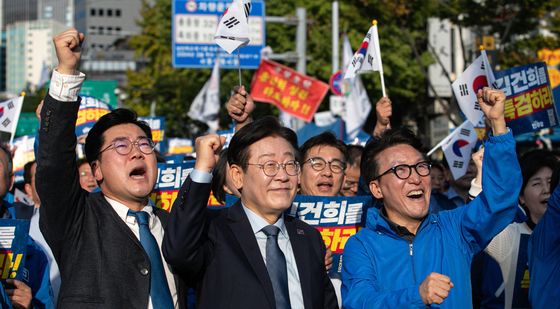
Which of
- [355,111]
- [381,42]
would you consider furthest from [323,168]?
[381,42]

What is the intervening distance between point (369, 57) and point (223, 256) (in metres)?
3.53

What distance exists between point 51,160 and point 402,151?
1740 millimetres

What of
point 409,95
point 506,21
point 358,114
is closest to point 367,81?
point 409,95

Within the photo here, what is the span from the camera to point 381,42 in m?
30.3

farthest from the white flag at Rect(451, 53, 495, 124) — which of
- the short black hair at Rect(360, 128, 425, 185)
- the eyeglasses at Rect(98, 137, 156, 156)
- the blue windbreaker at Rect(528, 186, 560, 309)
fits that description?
the eyeglasses at Rect(98, 137, 156, 156)

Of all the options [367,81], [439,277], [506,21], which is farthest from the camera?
[367,81]

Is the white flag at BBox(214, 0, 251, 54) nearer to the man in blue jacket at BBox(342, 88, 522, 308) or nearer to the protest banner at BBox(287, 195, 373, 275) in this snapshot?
Result: the protest banner at BBox(287, 195, 373, 275)

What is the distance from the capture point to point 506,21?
20.0 m

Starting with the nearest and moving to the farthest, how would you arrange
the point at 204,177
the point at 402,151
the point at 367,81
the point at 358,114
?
the point at 204,177 < the point at 402,151 < the point at 358,114 < the point at 367,81

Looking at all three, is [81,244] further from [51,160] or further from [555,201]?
[555,201]

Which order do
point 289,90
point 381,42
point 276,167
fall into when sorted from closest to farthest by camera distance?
point 276,167 → point 289,90 → point 381,42

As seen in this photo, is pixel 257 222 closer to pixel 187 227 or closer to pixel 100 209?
pixel 187 227

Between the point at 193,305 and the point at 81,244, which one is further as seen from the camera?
the point at 193,305

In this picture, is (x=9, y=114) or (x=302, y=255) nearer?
(x=302, y=255)
